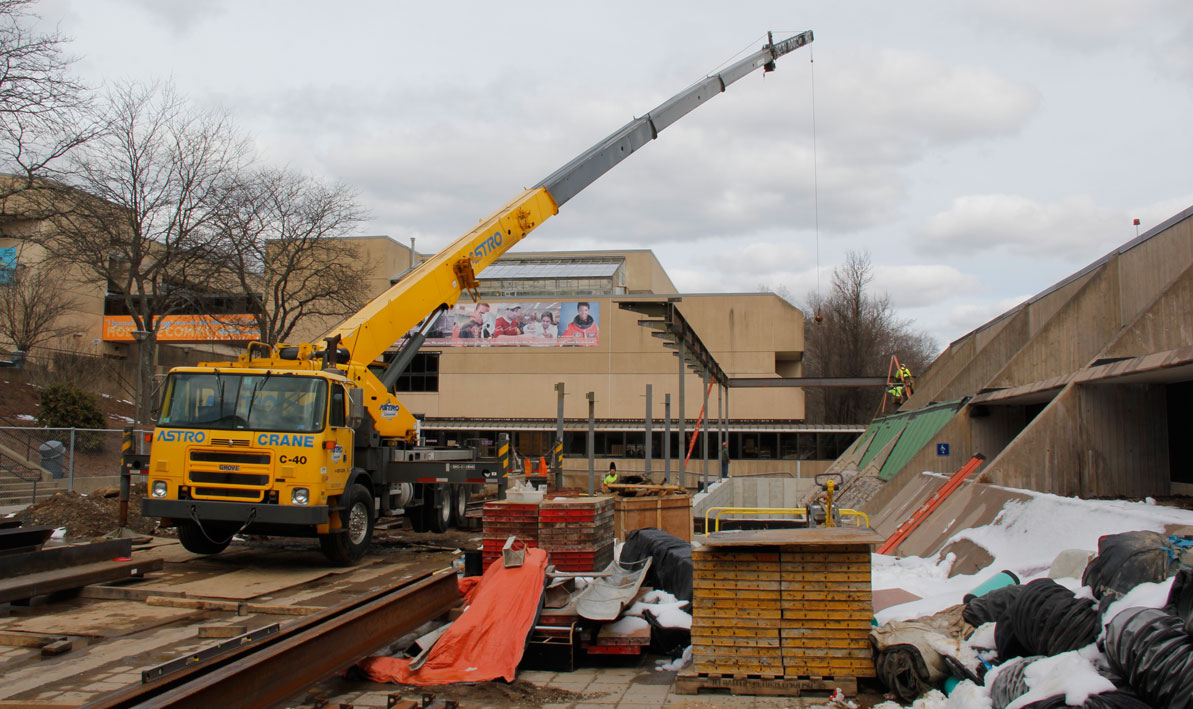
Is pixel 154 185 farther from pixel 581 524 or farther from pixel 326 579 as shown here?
pixel 581 524

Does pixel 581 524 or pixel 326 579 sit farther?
pixel 326 579

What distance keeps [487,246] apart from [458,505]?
5633 millimetres

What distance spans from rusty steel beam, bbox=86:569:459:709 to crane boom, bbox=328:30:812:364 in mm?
5970

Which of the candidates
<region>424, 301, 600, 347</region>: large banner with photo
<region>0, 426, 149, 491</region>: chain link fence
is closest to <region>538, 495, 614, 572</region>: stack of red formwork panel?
<region>0, 426, 149, 491</region>: chain link fence

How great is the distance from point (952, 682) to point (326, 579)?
27.5ft

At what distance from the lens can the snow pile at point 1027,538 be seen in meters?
7.86

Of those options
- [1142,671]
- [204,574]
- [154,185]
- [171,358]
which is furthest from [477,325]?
[1142,671]

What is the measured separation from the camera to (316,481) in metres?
11.2

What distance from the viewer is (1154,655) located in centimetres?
442

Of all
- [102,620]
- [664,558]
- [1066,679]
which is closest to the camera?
[1066,679]

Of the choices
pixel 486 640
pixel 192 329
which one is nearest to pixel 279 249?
pixel 192 329

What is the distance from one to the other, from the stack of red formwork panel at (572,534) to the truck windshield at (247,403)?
11.9 feet

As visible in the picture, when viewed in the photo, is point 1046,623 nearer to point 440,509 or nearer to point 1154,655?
point 1154,655

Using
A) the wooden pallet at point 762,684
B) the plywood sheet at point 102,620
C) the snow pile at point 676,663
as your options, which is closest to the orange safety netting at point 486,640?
the snow pile at point 676,663
